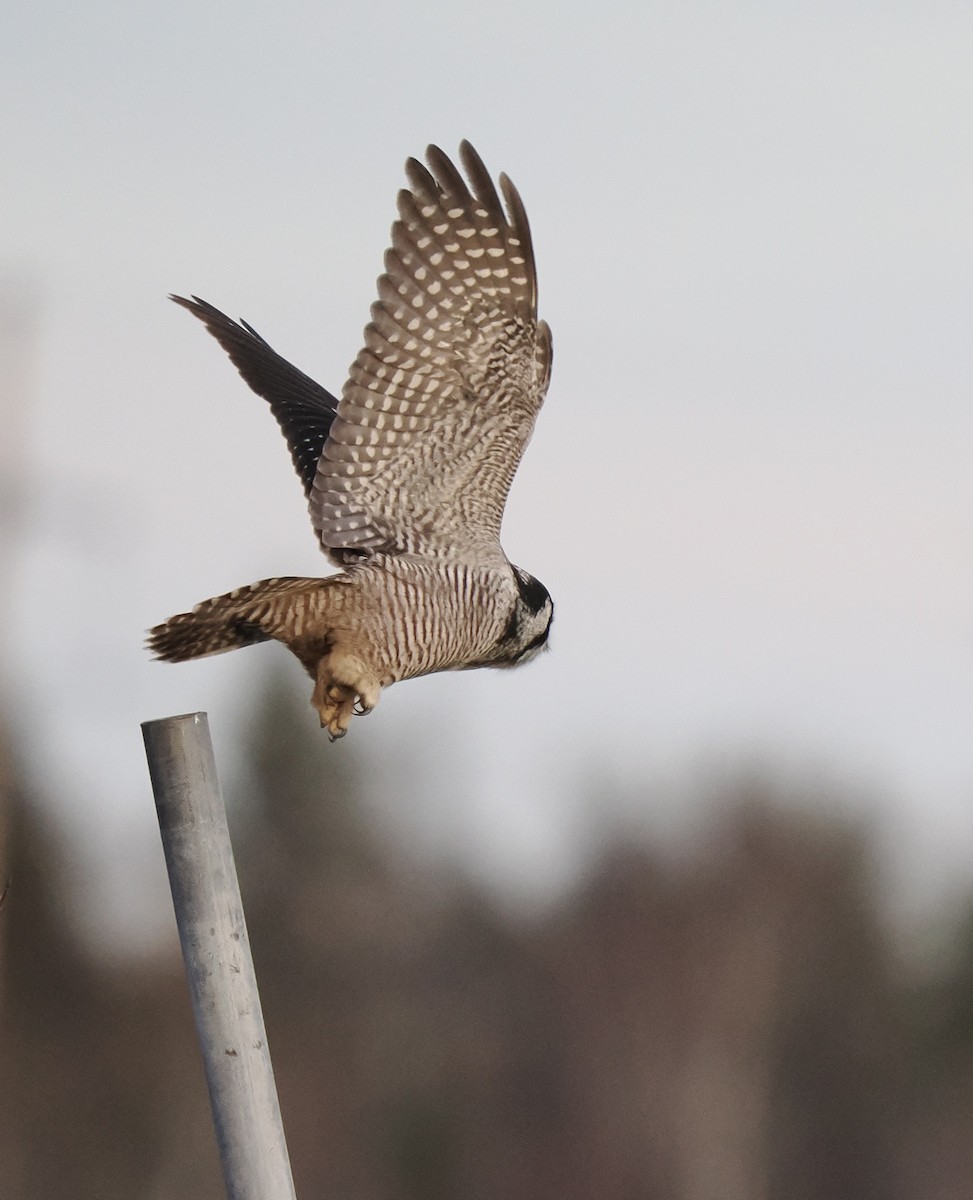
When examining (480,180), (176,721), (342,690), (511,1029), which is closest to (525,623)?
(342,690)

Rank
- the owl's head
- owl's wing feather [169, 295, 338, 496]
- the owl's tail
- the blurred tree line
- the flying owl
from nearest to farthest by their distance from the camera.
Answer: the owl's tail, the flying owl, the owl's head, owl's wing feather [169, 295, 338, 496], the blurred tree line

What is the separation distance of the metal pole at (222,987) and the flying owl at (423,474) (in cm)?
→ 208

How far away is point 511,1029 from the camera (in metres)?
45.4

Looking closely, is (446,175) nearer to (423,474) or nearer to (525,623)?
(423,474)

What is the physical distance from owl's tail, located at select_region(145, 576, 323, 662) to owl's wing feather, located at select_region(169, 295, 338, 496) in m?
1.51

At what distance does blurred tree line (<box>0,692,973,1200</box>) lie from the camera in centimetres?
3838

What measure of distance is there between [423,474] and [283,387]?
163 cm

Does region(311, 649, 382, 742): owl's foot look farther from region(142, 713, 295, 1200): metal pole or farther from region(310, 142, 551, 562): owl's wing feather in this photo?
region(142, 713, 295, 1200): metal pole

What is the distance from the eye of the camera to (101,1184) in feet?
119

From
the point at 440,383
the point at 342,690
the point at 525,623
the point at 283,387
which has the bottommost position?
the point at 342,690

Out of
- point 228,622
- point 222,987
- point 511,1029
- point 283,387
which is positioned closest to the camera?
point 222,987

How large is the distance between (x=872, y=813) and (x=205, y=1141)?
2205 centimetres

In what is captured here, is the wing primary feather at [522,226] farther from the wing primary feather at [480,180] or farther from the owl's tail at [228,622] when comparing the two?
the owl's tail at [228,622]

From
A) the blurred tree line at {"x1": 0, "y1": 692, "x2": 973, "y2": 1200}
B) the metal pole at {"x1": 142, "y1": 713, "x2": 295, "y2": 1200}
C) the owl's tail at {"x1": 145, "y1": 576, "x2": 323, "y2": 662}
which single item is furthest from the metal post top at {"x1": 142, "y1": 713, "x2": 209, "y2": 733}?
the blurred tree line at {"x1": 0, "y1": 692, "x2": 973, "y2": 1200}
